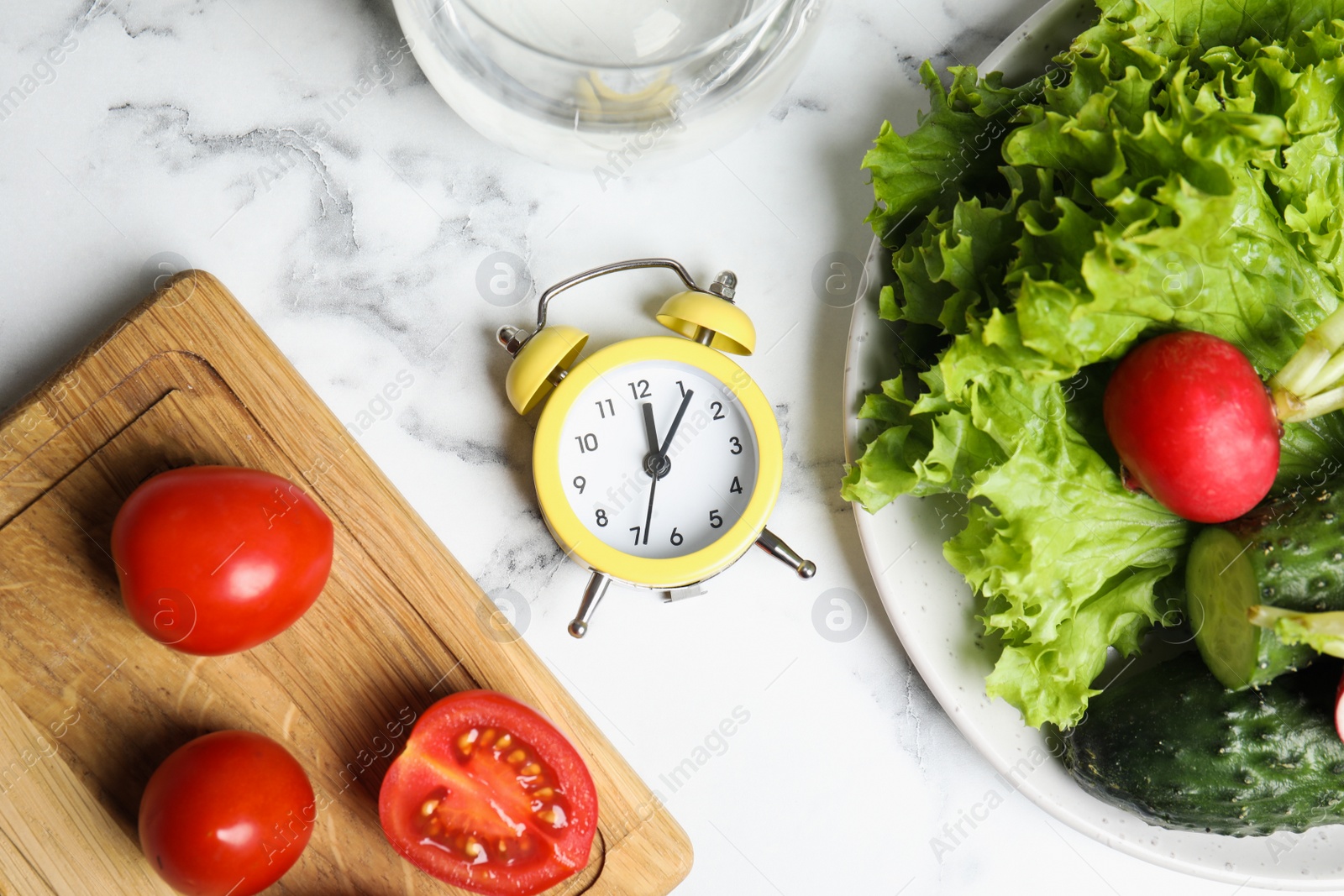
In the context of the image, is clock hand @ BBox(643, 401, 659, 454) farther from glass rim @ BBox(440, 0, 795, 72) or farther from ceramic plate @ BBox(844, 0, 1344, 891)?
glass rim @ BBox(440, 0, 795, 72)

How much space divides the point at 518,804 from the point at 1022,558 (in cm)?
57

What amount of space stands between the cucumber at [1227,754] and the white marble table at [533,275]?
20cm

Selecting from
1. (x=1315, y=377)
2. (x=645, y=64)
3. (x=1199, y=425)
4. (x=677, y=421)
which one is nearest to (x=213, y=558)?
(x=677, y=421)

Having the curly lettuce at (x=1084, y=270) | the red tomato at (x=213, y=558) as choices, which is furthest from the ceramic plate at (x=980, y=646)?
the red tomato at (x=213, y=558)

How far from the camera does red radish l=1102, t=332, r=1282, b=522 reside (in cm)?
83

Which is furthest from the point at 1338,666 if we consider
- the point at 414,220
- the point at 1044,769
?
the point at 414,220

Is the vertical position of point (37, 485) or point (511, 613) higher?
point (37, 485)

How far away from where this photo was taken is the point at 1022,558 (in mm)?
897

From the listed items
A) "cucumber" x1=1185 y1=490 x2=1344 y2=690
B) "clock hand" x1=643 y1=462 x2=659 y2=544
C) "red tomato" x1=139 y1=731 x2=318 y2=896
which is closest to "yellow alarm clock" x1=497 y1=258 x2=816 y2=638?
"clock hand" x1=643 y1=462 x2=659 y2=544

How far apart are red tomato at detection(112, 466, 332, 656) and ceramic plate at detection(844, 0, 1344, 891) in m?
0.60

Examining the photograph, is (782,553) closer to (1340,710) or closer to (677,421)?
(677,421)

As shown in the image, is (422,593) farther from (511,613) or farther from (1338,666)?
(1338,666)

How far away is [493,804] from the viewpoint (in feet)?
3.03

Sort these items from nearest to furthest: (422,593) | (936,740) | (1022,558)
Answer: (1022,558) → (422,593) → (936,740)
